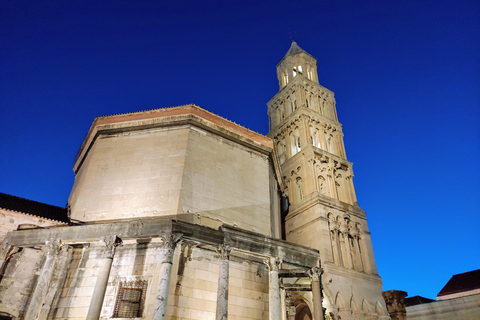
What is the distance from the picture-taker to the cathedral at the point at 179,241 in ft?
42.7

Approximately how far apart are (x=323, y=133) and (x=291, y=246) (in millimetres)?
20852

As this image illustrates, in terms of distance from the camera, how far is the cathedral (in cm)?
1302

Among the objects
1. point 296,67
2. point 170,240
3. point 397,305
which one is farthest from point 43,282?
point 296,67

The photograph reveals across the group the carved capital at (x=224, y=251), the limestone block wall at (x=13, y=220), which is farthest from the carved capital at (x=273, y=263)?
the limestone block wall at (x=13, y=220)

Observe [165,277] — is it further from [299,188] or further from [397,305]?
[299,188]

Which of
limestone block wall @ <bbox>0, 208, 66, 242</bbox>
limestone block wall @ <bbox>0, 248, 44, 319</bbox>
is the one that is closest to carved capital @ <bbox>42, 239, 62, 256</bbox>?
limestone block wall @ <bbox>0, 248, 44, 319</bbox>

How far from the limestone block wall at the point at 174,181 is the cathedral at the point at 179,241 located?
67 mm

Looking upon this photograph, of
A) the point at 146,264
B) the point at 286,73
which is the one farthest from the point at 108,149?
the point at 286,73

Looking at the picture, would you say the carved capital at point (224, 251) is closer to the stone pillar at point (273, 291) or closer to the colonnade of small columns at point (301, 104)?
the stone pillar at point (273, 291)

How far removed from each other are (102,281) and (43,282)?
9.01 ft

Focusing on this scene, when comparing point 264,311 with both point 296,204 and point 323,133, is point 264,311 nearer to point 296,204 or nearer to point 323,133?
point 296,204

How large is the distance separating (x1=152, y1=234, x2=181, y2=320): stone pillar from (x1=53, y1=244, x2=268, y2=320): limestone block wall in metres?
1.53

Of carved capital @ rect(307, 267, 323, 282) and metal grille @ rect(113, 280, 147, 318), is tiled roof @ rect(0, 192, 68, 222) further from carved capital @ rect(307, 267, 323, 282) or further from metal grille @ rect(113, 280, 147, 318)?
carved capital @ rect(307, 267, 323, 282)

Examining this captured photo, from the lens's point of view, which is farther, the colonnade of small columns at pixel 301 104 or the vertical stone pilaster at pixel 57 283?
the colonnade of small columns at pixel 301 104
